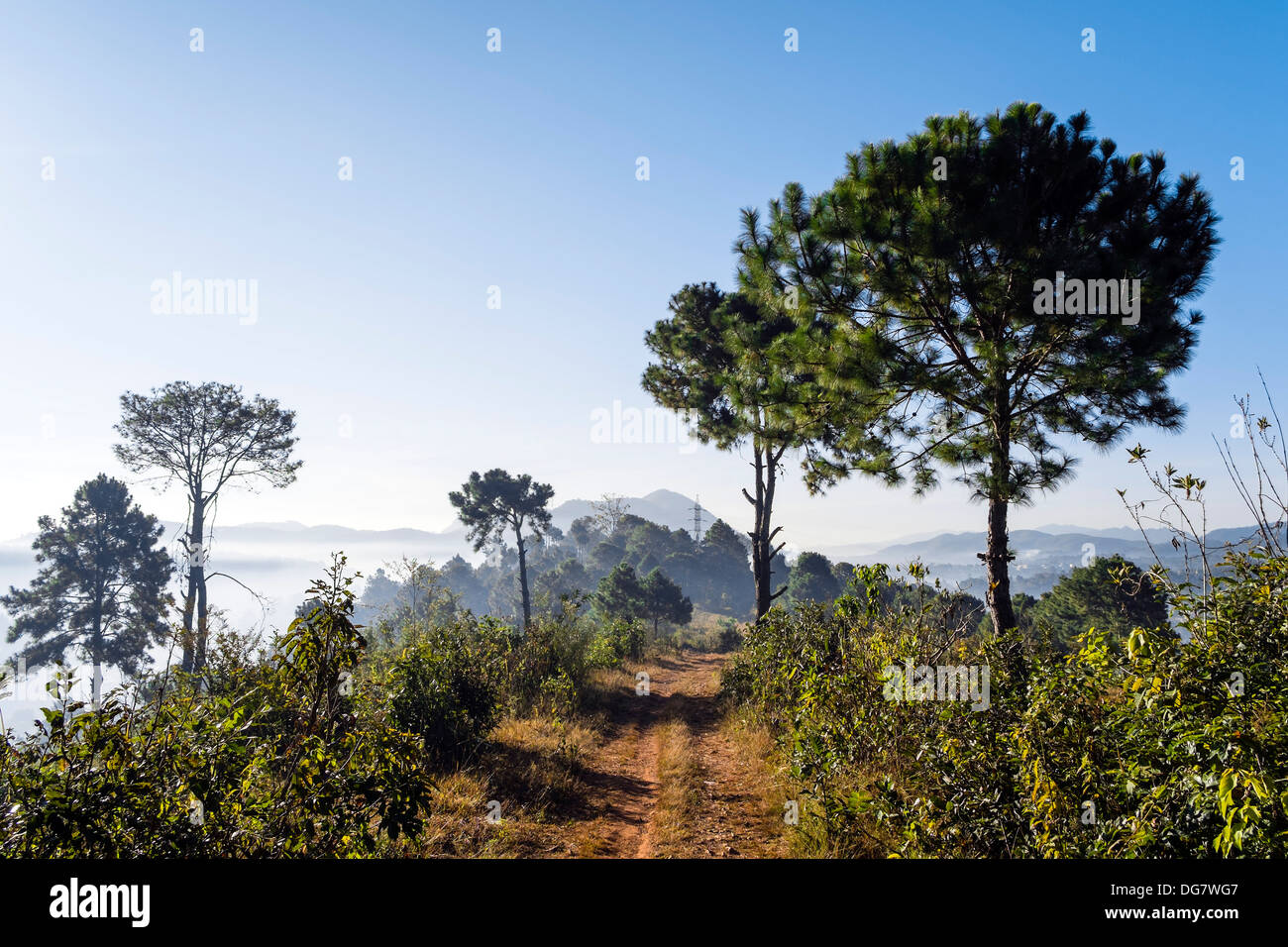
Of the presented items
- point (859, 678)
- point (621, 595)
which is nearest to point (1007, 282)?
point (859, 678)

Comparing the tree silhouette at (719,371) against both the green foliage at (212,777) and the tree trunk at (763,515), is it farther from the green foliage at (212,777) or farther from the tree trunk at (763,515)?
the green foliage at (212,777)

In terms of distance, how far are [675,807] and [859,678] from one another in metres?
2.82

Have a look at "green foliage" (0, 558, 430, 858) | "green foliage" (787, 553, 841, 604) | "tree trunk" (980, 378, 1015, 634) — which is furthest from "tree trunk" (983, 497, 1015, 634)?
"green foliage" (787, 553, 841, 604)

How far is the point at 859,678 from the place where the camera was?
6.08m

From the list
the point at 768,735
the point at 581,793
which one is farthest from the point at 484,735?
the point at 768,735

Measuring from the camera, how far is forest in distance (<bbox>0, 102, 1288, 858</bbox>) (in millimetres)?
2873

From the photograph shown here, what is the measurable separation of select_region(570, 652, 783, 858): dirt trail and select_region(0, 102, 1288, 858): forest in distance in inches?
2.3

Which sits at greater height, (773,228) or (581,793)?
(773,228)

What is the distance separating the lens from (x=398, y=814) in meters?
3.18

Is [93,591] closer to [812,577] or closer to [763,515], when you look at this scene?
[763,515]

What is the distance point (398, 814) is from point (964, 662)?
518 centimetres

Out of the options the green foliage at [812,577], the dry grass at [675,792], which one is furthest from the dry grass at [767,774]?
the green foliage at [812,577]

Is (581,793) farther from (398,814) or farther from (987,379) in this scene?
(987,379)
